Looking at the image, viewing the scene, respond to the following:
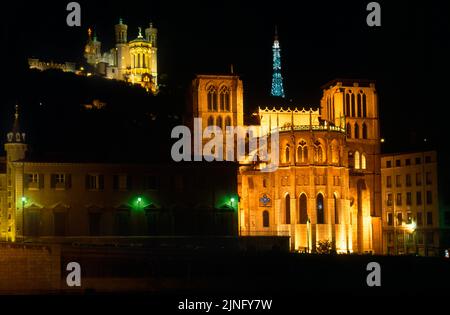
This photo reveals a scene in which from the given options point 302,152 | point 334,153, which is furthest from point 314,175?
point 334,153

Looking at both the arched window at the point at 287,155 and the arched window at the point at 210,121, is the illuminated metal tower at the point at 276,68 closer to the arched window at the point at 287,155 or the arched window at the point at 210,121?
the arched window at the point at 210,121

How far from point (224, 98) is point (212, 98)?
1.58 metres

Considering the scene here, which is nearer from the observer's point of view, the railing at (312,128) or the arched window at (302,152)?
the arched window at (302,152)

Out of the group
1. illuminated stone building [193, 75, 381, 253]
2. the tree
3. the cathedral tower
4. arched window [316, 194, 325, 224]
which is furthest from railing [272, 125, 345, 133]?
the tree

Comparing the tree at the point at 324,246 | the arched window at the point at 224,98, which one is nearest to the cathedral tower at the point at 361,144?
the tree at the point at 324,246

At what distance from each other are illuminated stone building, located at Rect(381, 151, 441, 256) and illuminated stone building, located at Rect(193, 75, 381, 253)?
7.85 ft

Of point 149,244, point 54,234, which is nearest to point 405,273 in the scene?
point 149,244

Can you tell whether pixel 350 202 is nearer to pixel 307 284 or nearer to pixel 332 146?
pixel 332 146

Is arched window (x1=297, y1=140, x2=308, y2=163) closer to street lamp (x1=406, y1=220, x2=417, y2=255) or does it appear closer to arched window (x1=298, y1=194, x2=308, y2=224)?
arched window (x1=298, y1=194, x2=308, y2=224)

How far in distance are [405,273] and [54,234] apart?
105ft

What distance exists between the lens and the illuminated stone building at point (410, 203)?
380ft

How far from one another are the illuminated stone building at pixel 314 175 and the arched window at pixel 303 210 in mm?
119

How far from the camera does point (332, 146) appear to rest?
113062 millimetres

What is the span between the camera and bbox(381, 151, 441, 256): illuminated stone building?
380ft
